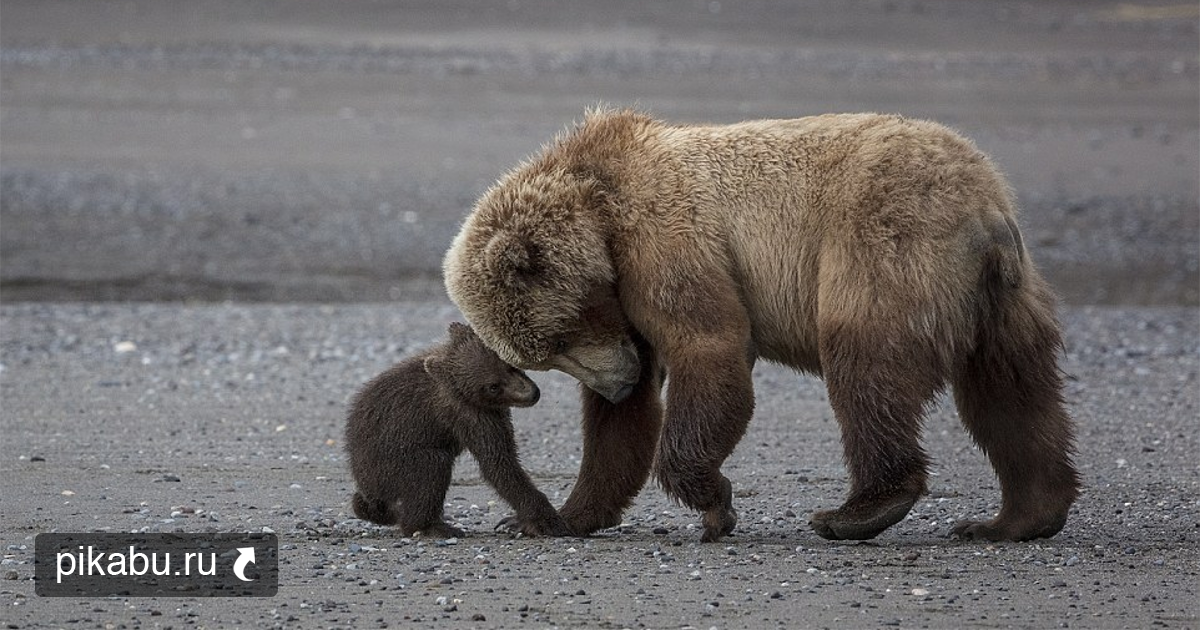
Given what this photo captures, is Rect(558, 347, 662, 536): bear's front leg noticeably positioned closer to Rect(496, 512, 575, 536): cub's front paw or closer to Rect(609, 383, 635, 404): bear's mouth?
Rect(496, 512, 575, 536): cub's front paw

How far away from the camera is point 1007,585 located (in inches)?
269

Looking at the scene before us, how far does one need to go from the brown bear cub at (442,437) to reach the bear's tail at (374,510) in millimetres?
15

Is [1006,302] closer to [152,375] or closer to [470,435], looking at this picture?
[470,435]

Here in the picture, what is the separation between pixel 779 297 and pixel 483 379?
1.29 metres

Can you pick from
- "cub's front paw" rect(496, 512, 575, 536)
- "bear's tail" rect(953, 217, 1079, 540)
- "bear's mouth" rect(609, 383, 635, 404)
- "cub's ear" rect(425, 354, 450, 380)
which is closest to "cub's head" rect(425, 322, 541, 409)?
"cub's ear" rect(425, 354, 450, 380)

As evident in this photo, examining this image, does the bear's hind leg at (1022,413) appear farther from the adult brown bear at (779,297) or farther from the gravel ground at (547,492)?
the gravel ground at (547,492)

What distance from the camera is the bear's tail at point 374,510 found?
25.5 ft

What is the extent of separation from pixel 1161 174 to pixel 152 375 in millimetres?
12982

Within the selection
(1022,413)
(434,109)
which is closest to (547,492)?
(1022,413)

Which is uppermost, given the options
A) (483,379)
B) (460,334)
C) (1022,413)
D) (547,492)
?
(460,334)

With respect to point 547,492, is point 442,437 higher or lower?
higher

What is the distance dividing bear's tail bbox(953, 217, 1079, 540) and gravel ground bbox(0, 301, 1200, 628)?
0.62 feet

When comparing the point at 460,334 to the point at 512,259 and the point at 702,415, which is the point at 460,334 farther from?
the point at 702,415

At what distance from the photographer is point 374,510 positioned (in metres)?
7.84
